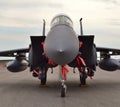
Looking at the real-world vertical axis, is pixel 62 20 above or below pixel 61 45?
above

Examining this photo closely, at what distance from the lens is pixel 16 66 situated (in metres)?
15.5

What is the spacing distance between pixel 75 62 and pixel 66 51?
9.95ft

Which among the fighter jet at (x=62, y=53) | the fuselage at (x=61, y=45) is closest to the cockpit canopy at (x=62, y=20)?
the fighter jet at (x=62, y=53)

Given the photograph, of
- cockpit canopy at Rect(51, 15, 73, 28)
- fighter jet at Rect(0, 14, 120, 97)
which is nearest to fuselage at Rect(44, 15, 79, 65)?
fighter jet at Rect(0, 14, 120, 97)

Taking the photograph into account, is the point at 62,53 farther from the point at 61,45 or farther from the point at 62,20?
the point at 62,20

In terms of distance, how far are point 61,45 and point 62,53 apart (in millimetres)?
298

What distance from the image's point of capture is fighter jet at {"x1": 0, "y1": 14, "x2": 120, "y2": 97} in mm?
9547

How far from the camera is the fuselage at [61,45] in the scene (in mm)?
9312

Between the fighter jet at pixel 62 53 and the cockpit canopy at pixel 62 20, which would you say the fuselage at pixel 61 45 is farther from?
the cockpit canopy at pixel 62 20

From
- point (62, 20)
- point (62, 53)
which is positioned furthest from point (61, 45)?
point (62, 20)

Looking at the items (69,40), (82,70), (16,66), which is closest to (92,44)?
(82,70)

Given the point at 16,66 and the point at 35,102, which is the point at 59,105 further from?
the point at 16,66

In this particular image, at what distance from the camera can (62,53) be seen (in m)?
9.21

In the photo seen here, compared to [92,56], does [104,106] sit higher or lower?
lower
